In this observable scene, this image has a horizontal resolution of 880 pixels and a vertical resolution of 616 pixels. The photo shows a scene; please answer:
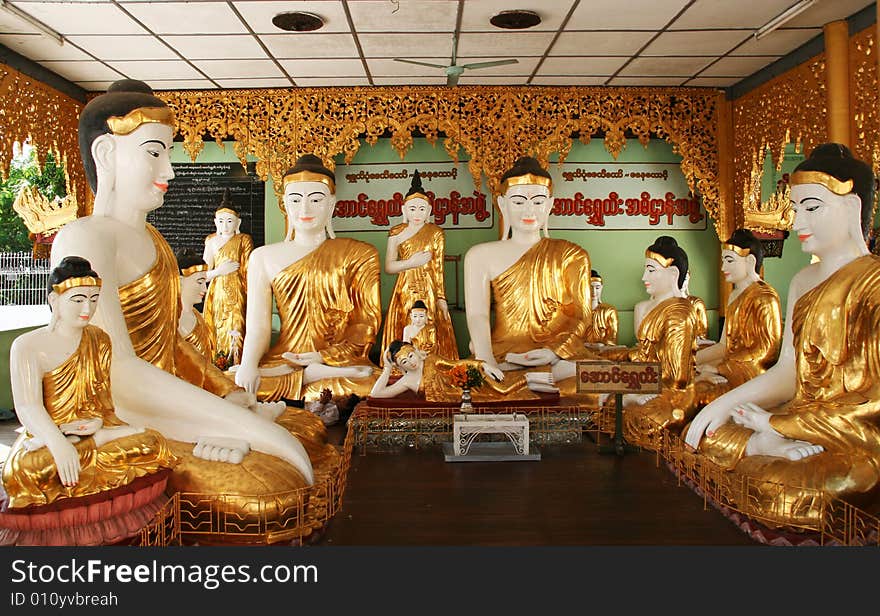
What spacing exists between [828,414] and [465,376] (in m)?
1.99

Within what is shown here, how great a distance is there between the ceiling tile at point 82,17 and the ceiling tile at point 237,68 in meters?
0.83

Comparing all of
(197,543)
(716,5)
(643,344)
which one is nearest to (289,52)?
(716,5)

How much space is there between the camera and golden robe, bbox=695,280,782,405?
15.0 feet

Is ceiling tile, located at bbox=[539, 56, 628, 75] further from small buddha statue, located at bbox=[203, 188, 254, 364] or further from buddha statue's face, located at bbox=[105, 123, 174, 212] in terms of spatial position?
buddha statue's face, located at bbox=[105, 123, 174, 212]

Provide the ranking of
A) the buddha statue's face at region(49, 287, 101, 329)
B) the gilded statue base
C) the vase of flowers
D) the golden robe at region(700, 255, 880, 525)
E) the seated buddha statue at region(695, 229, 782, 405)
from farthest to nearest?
the seated buddha statue at region(695, 229, 782, 405) < the vase of flowers < the golden robe at region(700, 255, 880, 525) < the buddha statue's face at region(49, 287, 101, 329) < the gilded statue base

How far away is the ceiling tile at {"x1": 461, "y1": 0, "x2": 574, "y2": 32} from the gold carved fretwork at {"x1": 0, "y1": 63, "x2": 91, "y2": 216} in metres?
3.52

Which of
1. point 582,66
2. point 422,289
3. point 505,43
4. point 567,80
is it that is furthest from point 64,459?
point 567,80

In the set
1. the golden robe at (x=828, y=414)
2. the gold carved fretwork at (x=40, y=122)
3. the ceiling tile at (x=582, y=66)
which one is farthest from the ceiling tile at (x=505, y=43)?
the gold carved fretwork at (x=40, y=122)

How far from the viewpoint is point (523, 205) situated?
18.7ft

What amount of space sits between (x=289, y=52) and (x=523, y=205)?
7.32 ft

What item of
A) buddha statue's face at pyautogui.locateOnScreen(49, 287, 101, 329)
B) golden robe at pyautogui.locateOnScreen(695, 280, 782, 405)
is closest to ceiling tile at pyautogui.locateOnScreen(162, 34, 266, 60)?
buddha statue's face at pyautogui.locateOnScreen(49, 287, 101, 329)

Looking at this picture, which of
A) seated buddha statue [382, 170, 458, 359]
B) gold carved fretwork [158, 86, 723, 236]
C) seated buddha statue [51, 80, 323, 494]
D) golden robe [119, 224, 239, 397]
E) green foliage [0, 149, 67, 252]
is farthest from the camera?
green foliage [0, 149, 67, 252]

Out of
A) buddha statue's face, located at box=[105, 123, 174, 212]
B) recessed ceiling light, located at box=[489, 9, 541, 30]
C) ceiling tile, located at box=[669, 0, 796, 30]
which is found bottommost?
buddha statue's face, located at box=[105, 123, 174, 212]

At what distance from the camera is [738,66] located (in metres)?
6.28
